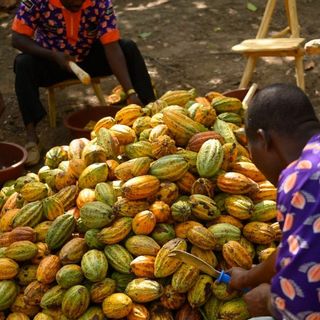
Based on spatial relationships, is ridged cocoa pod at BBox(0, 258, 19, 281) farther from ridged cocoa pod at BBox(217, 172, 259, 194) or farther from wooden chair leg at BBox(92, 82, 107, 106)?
wooden chair leg at BBox(92, 82, 107, 106)

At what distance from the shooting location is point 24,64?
5.17 metres

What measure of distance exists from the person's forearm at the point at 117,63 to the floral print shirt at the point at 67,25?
72mm

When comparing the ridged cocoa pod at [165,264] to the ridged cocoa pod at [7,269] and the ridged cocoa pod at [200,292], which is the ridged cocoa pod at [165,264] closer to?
the ridged cocoa pod at [200,292]

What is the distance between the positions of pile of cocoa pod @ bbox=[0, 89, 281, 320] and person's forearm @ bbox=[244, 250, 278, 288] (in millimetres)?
357

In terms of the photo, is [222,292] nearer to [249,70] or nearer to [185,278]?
[185,278]

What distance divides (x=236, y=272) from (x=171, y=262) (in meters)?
0.41

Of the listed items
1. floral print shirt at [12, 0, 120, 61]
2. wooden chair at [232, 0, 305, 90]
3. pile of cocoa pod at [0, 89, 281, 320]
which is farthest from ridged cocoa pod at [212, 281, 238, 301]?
wooden chair at [232, 0, 305, 90]

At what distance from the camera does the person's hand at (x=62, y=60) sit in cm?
495

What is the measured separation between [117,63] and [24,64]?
814mm

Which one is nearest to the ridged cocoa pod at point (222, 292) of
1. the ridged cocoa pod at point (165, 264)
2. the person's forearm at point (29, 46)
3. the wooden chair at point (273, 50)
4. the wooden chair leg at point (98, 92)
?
the ridged cocoa pod at point (165, 264)

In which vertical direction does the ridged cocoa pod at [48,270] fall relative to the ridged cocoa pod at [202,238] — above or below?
below

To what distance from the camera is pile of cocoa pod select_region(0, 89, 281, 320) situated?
117 inches

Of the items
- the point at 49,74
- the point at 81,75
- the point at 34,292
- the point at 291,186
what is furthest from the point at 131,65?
the point at 291,186

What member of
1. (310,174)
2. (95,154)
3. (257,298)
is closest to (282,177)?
(310,174)
